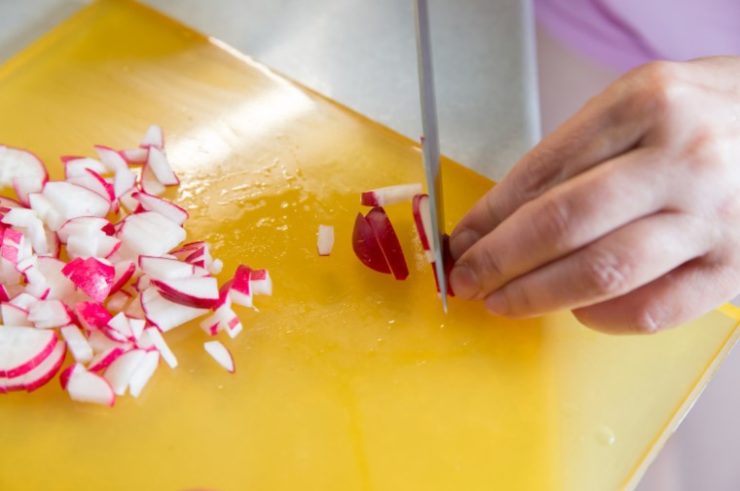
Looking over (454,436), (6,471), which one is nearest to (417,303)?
(454,436)

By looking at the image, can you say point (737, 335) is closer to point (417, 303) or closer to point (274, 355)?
point (417, 303)

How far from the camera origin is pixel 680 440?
1.38m

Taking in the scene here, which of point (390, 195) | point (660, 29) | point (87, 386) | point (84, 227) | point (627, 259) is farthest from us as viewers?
point (660, 29)

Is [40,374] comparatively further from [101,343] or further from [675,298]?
[675,298]

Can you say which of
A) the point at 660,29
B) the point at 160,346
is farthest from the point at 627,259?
the point at 660,29

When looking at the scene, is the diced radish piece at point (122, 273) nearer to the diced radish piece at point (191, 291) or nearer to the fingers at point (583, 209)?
the diced radish piece at point (191, 291)

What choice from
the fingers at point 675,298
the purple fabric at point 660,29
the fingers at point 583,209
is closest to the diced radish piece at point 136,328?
the fingers at point 583,209

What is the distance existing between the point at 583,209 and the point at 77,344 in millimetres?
656

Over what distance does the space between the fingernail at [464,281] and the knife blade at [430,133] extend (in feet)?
0.05

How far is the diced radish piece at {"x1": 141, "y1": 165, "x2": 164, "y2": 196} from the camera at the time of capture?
1372 mm

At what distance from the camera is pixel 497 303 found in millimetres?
1167

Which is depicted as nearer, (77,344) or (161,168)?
(77,344)

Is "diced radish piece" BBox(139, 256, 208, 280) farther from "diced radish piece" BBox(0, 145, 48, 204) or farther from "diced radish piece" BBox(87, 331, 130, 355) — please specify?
"diced radish piece" BBox(0, 145, 48, 204)

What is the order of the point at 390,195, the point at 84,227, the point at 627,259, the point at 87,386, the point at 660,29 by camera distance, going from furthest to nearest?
the point at 660,29
the point at 390,195
the point at 84,227
the point at 87,386
the point at 627,259
